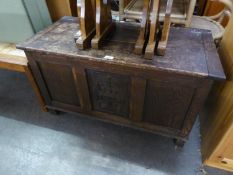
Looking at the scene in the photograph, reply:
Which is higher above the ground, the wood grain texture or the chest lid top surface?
the chest lid top surface

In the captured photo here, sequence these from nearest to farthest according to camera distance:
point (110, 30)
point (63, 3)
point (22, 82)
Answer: point (110, 30)
point (63, 3)
point (22, 82)

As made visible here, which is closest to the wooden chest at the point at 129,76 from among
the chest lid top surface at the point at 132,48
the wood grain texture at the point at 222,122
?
the chest lid top surface at the point at 132,48

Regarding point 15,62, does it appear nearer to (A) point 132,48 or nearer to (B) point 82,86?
(B) point 82,86

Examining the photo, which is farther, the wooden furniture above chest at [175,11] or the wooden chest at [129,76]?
the wooden furniture above chest at [175,11]

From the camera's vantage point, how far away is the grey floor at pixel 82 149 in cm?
107

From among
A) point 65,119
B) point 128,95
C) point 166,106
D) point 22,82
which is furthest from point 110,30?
point 22,82

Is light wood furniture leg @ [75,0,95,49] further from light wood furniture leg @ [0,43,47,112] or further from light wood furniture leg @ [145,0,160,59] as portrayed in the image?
light wood furniture leg @ [0,43,47,112]

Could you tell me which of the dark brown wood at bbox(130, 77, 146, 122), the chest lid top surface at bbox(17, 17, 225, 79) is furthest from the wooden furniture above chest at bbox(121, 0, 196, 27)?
the dark brown wood at bbox(130, 77, 146, 122)

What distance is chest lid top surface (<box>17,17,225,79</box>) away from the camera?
81 centimetres

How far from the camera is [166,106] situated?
Answer: 0.96m

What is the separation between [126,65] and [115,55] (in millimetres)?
88

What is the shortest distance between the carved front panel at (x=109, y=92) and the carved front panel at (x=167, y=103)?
0.12 meters

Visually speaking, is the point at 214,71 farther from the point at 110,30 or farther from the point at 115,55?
the point at 110,30

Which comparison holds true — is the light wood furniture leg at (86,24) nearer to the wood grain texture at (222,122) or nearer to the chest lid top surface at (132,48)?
the chest lid top surface at (132,48)
